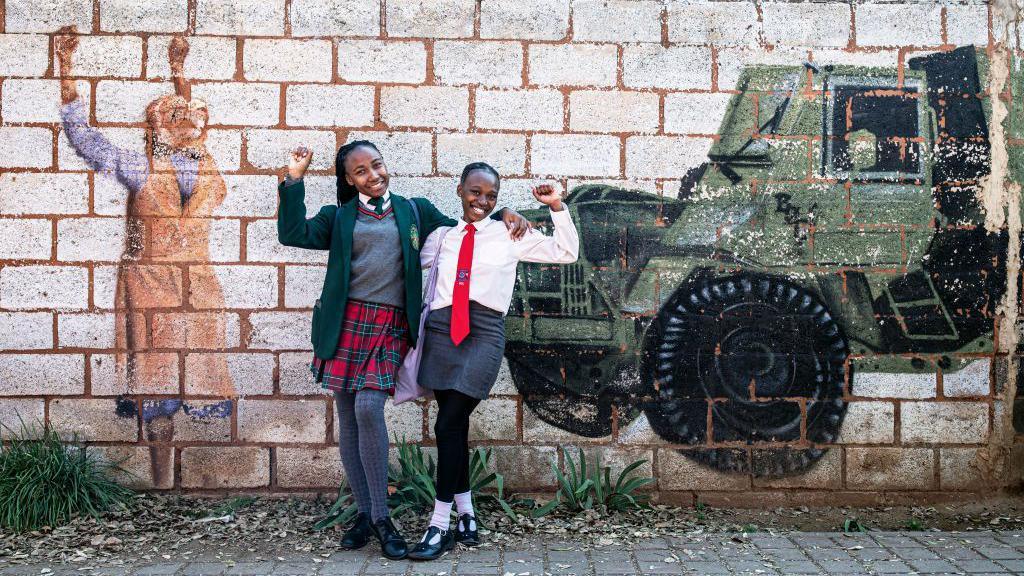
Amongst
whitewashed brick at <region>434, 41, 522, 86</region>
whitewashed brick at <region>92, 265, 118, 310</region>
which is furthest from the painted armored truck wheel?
whitewashed brick at <region>92, 265, 118, 310</region>

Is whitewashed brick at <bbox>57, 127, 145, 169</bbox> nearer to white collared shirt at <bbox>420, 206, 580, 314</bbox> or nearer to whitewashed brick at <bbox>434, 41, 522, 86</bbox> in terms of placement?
whitewashed brick at <bbox>434, 41, 522, 86</bbox>

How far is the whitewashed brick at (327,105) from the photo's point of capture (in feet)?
15.4

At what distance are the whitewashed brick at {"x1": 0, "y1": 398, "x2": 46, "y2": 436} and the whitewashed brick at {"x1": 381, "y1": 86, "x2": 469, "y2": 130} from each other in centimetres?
245

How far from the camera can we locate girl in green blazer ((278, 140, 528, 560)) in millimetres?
3760

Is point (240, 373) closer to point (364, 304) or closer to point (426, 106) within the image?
point (364, 304)

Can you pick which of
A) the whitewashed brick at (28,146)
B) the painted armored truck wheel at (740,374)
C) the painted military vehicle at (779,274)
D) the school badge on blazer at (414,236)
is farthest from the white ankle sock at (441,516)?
the whitewashed brick at (28,146)

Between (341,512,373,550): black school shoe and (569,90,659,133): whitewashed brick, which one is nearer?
(341,512,373,550): black school shoe

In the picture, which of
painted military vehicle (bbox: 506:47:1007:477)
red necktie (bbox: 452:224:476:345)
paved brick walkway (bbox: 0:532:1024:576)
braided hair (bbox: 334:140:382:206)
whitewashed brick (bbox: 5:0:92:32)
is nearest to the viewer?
paved brick walkway (bbox: 0:532:1024:576)

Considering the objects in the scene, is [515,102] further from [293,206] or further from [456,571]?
[456,571]

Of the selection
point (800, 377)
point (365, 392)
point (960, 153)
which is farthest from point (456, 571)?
point (960, 153)

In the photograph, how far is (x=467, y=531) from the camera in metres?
3.99

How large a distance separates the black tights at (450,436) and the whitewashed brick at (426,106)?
1.61 metres

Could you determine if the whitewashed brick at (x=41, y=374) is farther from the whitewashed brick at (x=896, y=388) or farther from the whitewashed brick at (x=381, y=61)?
the whitewashed brick at (x=896, y=388)

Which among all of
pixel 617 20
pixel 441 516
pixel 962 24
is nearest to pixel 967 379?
pixel 962 24
